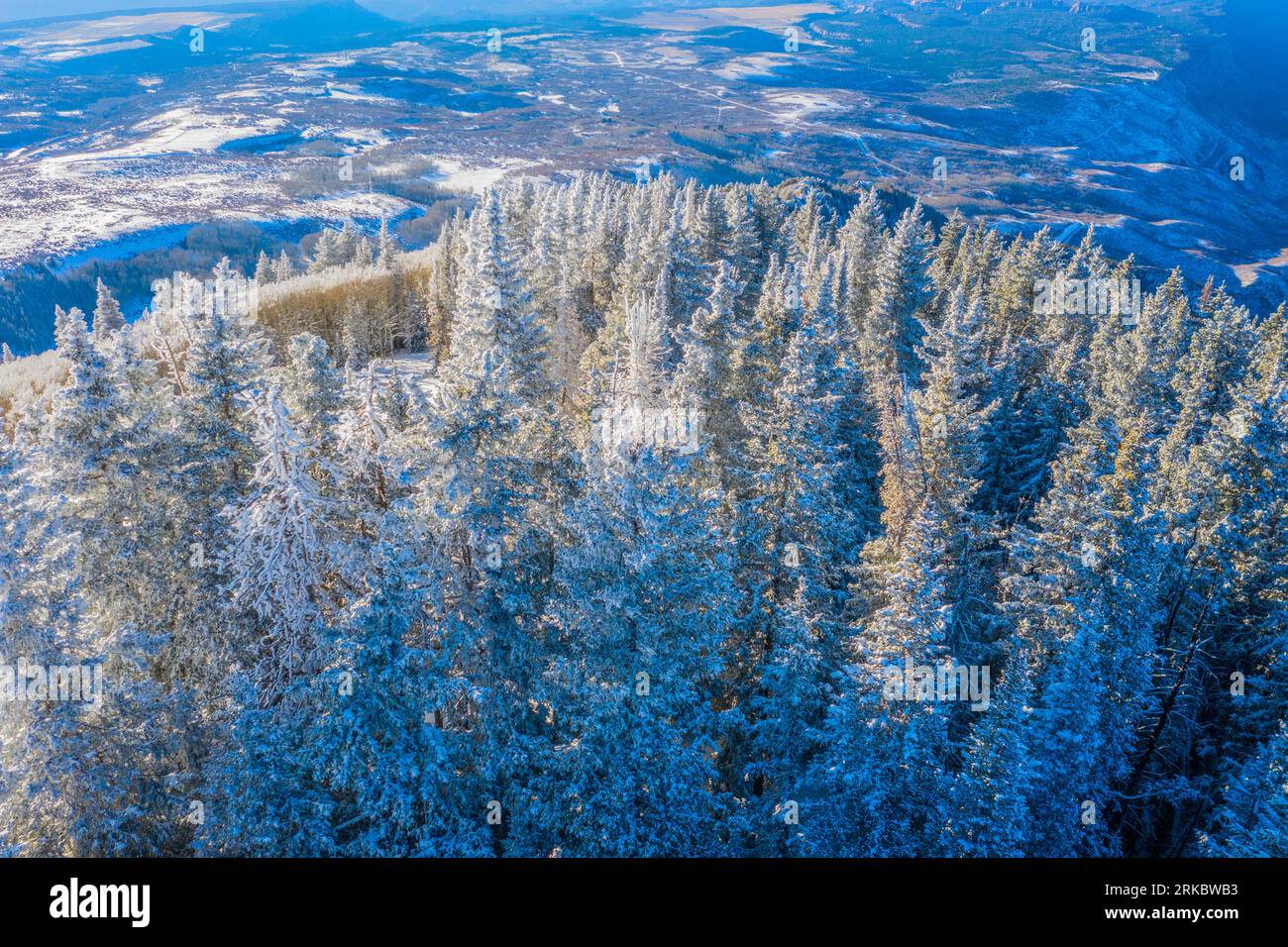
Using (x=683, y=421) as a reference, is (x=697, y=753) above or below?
below
